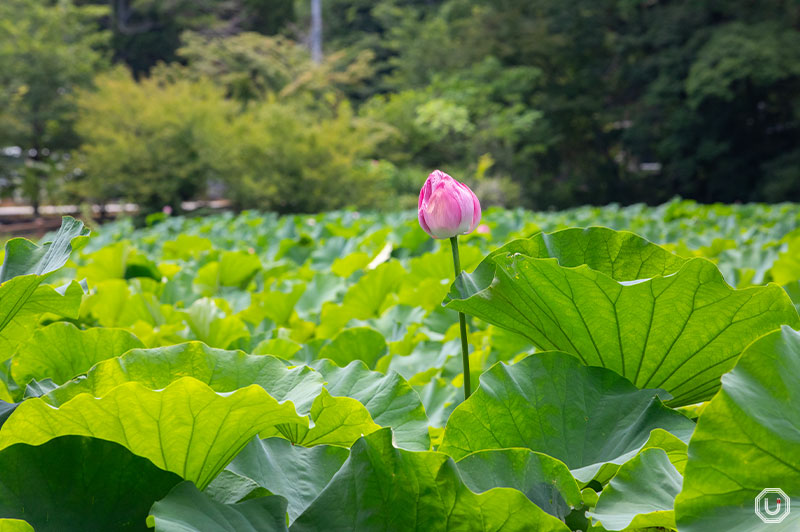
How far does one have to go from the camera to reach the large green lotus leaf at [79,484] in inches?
15.5

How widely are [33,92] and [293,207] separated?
8.51 metres

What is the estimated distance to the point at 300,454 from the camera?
47 cm

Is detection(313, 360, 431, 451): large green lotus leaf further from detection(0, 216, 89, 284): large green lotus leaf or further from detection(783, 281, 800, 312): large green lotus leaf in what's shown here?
detection(783, 281, 800, 312): large green lotus leaf

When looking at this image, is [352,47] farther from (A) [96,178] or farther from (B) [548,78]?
(A) [96,178]

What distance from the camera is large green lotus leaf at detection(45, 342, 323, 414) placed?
513mm

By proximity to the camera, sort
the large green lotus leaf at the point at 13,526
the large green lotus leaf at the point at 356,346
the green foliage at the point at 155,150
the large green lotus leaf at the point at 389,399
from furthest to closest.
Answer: the green foliage at the point at 155,150 < the large green lotus leaf at the point at 356,346 < the large green lotus leaf at the point at 389,399 < the large green lotus leaf at the point at 13,526

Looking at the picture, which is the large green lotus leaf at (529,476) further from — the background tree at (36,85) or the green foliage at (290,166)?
the background tree at (36,85)

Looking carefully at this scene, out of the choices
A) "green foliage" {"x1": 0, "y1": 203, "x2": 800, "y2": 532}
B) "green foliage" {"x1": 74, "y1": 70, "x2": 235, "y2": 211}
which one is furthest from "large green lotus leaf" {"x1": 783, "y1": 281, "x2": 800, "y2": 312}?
"green foliage" {"x1": 74, "y1": 70, "x2": 235, "y2": 211}

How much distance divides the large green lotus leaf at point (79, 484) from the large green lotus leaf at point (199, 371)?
4.5 inches

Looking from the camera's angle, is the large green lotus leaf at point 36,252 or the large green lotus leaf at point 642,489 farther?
the large green lotus leaf at point 36,252

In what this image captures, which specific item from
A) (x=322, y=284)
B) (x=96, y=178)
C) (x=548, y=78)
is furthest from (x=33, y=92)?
(x=322, y=284)

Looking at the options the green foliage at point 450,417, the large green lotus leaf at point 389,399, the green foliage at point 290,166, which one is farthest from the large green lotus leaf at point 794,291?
the green foliage at point 290,166

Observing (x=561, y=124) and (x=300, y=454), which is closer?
(x=300, y=454)

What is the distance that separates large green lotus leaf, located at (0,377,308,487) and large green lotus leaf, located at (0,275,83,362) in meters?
0.12
